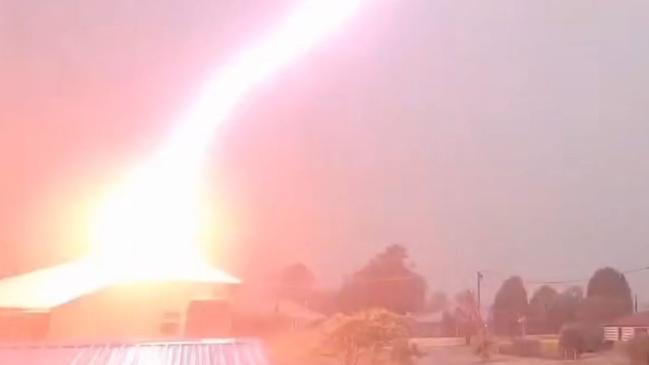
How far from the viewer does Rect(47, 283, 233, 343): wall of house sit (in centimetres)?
404

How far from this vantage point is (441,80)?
482 centimetres

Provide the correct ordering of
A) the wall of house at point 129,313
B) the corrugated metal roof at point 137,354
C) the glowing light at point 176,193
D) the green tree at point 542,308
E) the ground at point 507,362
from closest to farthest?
the corrugated metal roof at point 137,354, the wall of house at point 129,313, the glowing light at point 176,193, the ground at point 507,362, the green tree at point 542,308

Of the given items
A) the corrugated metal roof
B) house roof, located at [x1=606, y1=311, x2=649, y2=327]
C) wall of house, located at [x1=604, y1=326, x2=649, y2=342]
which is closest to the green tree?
wall of house, located at [x1=604, y1=326, x2=649, y2=342]

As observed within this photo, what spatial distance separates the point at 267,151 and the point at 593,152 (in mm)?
2180

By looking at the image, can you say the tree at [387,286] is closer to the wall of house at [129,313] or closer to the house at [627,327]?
the wall of house at [129,313]

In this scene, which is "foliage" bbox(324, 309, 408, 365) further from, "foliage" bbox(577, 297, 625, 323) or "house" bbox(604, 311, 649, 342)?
"house" bbox(604, 311, 649, 342)

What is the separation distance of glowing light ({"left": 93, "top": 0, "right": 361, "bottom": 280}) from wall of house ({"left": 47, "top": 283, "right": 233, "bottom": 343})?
0.09m

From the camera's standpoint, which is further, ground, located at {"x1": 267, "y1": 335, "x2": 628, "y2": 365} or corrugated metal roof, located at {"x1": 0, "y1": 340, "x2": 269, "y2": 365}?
ground, located at {"x1": 267, "y1": 335, "x2": 628, "y2": 365}

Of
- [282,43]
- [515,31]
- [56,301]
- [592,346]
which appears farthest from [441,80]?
[56,301]

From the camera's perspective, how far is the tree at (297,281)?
4480 millimetres

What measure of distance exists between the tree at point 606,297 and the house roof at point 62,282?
88.1 inches

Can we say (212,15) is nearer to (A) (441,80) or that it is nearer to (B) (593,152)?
(A) (441,80)

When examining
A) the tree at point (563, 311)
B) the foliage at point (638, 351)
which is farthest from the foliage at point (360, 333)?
the foliage at point (638, 351)

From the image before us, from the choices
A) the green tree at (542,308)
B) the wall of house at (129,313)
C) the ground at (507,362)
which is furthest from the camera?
the green tree at (542,308)
